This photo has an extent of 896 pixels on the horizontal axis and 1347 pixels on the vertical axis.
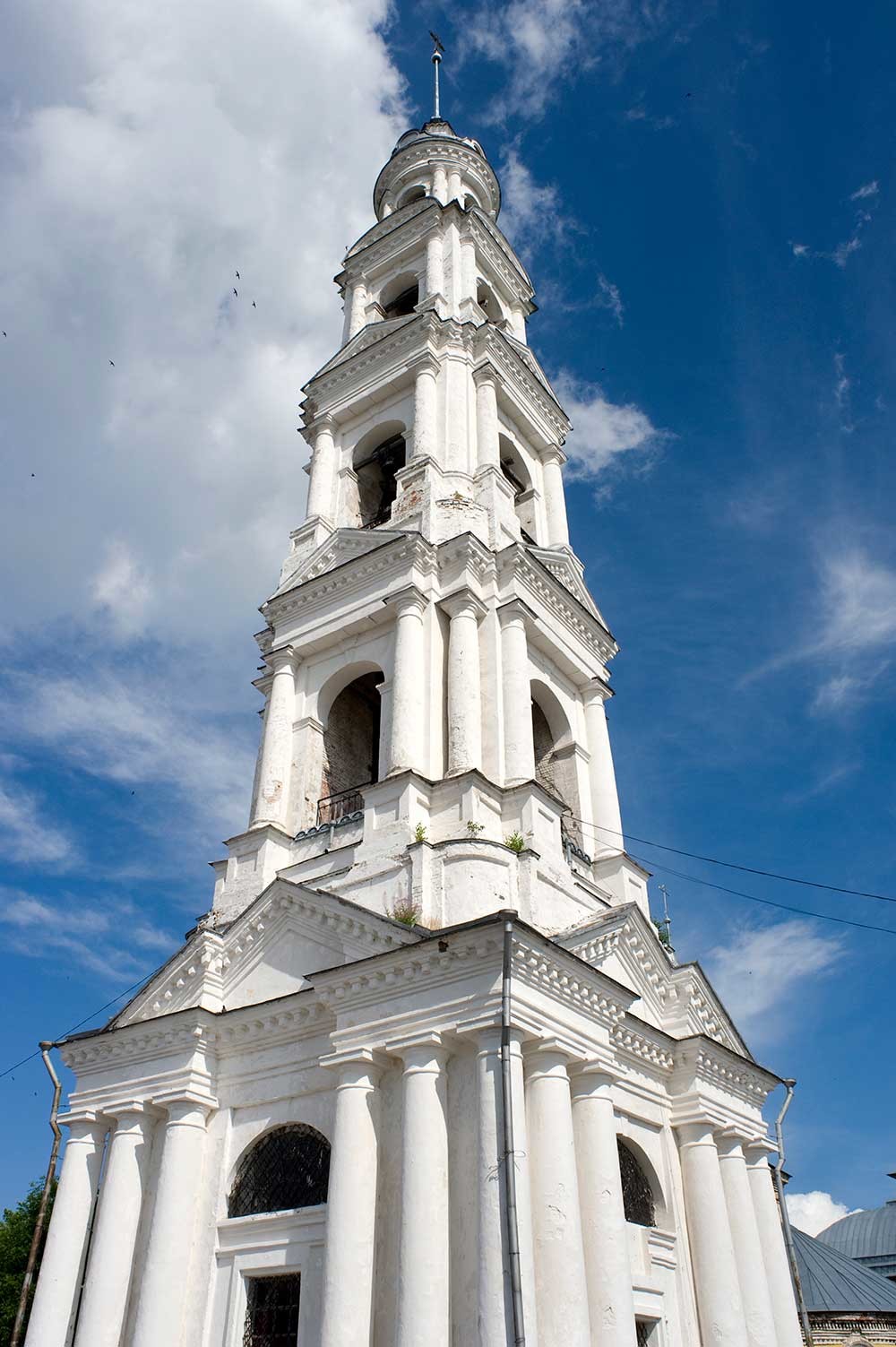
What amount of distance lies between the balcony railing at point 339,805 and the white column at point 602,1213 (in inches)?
275

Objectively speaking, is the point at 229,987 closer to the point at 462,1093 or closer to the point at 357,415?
the point at 462,1093

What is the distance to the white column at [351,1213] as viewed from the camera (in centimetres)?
1131

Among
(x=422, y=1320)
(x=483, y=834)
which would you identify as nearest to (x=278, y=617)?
(x=483, y=834)

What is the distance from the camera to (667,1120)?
15.9m

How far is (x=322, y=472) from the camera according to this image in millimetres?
23562

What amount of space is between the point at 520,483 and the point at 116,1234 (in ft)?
56.8

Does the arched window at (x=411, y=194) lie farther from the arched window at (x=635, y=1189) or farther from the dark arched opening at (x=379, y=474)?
the arched window at (x=635, y=1189)

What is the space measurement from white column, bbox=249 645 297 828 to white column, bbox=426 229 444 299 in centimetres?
1070

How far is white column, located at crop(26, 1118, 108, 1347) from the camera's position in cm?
1382

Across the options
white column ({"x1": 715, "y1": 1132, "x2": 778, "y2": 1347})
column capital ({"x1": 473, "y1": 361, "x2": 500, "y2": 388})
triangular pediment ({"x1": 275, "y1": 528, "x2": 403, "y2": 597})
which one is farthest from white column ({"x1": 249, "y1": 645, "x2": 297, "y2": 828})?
white column ({"x1": 715, "y1": 1132, "x2": 778, "y2": 1347})

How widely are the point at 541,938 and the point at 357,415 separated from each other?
50.5ft

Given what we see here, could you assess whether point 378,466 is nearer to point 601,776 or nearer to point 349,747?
point 349,747

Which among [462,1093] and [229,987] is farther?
[229,987]

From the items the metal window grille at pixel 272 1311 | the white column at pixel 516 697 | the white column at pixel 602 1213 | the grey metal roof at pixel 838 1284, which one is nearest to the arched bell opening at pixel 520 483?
the white column at pixel 516 697
